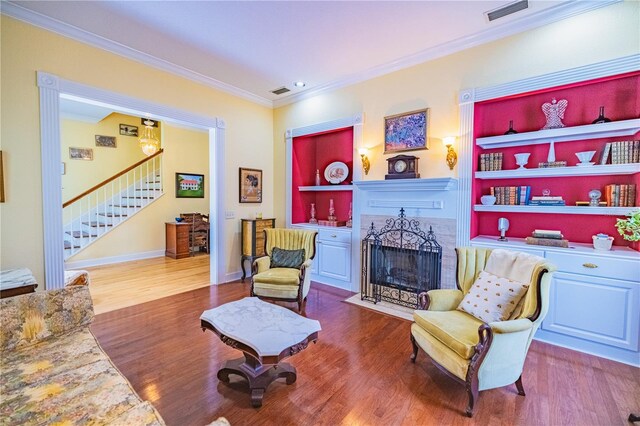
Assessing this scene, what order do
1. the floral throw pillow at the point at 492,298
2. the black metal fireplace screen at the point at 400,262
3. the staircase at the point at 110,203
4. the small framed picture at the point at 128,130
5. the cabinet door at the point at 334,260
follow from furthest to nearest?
the small framed picture at the point at 128,130, the staircase at the point at 110,203, the cabinet door at the point at 334,260, the black metal fireplace screen at the point at 400,262, the floral throw pillow at the point at 492,298

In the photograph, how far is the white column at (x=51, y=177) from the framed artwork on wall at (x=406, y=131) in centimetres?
398

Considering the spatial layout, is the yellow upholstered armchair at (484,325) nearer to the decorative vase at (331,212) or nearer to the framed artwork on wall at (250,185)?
the decorative vase at (331,212)

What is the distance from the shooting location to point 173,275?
17.4ft

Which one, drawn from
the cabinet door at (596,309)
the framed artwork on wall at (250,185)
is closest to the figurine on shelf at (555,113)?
the cabinet door at (596,309)

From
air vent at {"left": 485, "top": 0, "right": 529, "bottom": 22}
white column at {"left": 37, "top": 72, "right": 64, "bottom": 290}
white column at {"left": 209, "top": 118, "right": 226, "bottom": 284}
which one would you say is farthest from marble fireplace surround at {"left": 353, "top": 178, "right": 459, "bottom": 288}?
white column at {"left": 37, "top": 72, "right": 64, "bottom": 290}

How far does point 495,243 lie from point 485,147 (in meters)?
1.21

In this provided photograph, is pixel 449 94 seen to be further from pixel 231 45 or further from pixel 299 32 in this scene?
pixel 231 45

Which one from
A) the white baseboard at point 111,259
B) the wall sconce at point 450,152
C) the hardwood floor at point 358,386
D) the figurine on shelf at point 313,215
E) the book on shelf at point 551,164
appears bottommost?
the hardwood floor at point 358,386

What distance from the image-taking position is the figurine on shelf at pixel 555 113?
3.03m

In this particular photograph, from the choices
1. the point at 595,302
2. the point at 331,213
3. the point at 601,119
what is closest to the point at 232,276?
the point at 331,213

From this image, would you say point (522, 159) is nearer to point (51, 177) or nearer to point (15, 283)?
point (15, 283)

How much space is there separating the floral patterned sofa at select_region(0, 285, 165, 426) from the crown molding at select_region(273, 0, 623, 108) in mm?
4179

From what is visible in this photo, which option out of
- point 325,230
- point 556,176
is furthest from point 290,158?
point 556,176

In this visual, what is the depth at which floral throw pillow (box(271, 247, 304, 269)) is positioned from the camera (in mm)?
4027
